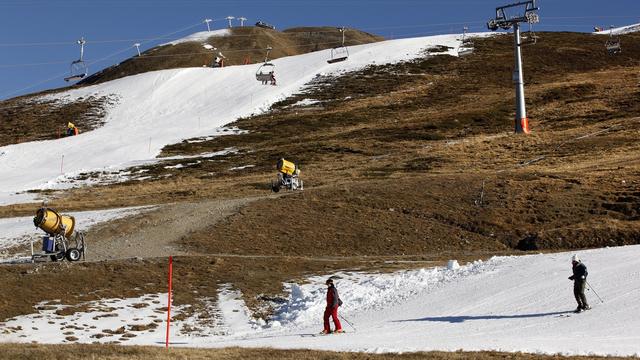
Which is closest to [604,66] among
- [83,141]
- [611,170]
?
[611,170]

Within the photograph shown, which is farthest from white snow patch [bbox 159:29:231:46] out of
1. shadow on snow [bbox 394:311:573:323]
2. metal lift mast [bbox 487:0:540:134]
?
shadow on snow [bbox 394:311:573:323]

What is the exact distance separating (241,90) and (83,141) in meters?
25.8

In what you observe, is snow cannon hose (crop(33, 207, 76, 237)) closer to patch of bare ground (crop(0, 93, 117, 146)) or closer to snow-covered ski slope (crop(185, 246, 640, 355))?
snow-covered ski slope (crop(185, 246, 640, 355))

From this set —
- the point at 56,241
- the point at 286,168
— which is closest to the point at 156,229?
the point at 56,241

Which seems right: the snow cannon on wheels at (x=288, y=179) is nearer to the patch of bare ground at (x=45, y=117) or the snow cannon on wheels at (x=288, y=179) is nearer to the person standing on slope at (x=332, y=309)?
the person standing on slope at (x=332, y=309)

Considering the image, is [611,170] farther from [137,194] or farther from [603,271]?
[137,194]

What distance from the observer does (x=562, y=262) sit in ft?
88.7

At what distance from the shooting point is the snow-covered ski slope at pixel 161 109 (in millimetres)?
76000

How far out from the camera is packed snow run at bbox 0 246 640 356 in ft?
65.7

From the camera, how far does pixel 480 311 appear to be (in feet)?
76.8

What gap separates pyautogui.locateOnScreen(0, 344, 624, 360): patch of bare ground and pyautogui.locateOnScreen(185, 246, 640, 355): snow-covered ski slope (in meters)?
0.84

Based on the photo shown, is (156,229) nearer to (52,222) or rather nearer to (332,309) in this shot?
(52,222)

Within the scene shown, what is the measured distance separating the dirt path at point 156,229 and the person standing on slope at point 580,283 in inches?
769

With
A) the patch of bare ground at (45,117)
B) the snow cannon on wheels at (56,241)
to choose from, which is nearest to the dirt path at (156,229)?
the snow cannon on wheels at (56,241)
